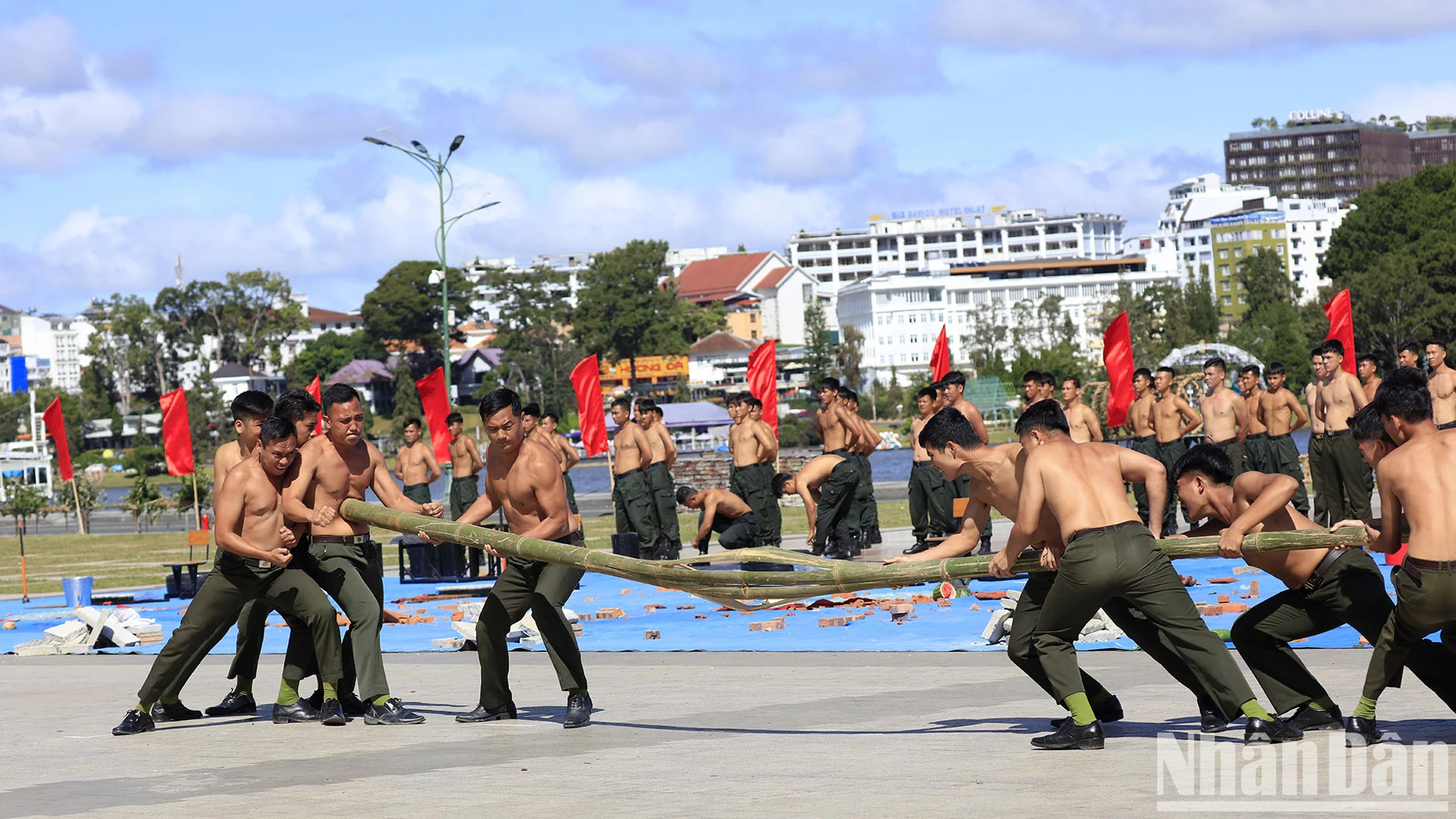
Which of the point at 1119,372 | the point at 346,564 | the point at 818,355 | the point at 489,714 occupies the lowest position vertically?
the point at 489,714

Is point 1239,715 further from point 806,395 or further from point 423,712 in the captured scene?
point 806,395

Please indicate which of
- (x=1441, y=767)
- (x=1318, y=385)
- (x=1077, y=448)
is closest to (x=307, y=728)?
(x=1077, y=448)

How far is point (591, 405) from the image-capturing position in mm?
27125

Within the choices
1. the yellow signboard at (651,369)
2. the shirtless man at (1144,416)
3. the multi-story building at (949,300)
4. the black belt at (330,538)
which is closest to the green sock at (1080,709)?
the black belt at (330,538)

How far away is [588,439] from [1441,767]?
21188 millimetres

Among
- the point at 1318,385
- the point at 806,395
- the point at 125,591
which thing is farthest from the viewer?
the point at 806,395

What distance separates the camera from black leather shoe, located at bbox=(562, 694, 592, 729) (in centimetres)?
915

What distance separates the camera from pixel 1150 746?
7.50 metres

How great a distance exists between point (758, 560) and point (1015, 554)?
1.40 m

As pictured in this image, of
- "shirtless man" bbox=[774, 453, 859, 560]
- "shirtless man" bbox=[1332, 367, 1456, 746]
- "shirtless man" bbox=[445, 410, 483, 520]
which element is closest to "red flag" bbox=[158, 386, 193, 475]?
"shirtless man" bbox=[445, 410, 483, 520]

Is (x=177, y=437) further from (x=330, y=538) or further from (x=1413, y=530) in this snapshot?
(x=1413, y=530)

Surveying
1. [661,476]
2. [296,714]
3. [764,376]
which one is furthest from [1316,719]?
[764,376]

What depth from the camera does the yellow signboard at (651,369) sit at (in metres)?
135

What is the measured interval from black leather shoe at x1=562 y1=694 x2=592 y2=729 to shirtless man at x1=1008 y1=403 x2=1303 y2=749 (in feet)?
8.71
